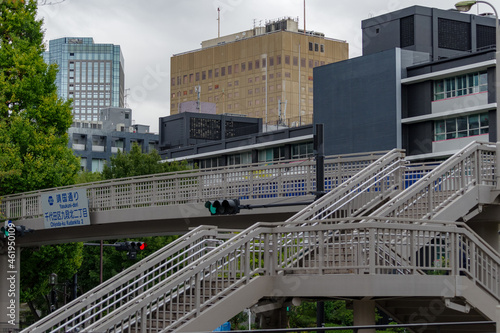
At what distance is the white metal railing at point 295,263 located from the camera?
16.5 meters

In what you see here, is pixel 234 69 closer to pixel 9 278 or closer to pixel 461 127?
pixel 461 127

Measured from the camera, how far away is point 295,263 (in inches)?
730

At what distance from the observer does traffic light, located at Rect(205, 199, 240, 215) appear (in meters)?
24.2

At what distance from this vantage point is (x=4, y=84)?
40312 millimetres

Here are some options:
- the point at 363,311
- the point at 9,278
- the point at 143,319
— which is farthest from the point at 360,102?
the point at 143,319

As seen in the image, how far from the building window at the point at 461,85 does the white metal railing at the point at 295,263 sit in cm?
5059

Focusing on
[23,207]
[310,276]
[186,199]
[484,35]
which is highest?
[484,35]

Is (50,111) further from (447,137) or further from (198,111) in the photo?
(198,111)

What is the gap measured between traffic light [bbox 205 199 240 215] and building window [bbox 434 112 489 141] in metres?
45.6

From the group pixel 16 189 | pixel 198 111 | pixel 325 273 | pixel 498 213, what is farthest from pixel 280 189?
pixel 198 111

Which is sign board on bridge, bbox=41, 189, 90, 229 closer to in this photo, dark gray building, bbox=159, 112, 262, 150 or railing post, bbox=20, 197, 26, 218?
railing post, bbox=20, 197, 26, 218

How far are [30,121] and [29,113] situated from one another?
1.76ft

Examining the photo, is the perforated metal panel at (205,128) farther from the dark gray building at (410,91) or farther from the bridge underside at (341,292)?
the bridge underside at (341,292)

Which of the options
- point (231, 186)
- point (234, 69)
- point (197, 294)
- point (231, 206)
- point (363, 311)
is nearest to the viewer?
point (197, 294)
